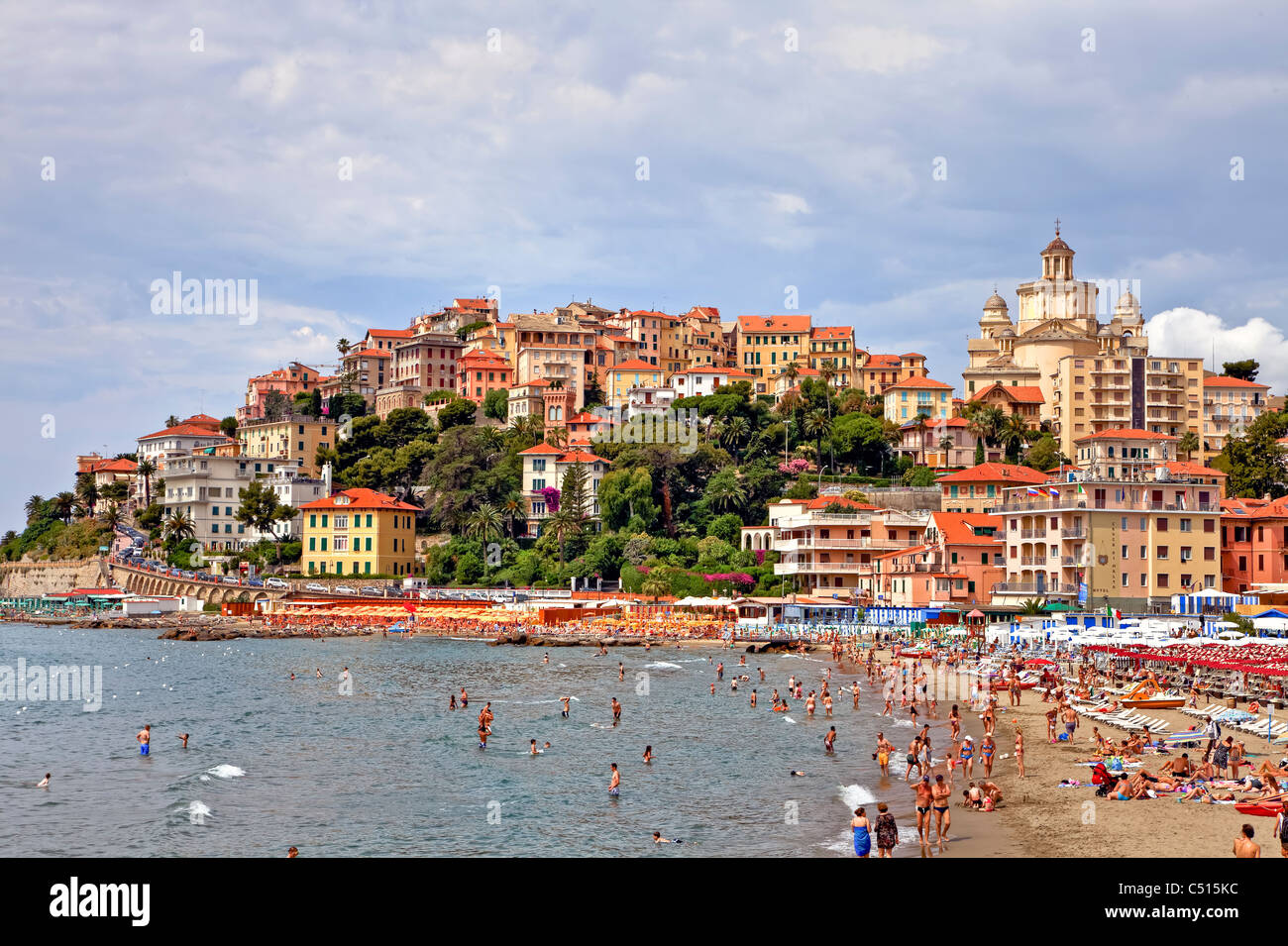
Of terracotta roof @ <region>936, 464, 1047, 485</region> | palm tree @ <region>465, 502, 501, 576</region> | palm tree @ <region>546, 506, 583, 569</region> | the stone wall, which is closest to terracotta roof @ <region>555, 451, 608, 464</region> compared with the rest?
palm tree @ <region>546, 506, 583, 569</region>

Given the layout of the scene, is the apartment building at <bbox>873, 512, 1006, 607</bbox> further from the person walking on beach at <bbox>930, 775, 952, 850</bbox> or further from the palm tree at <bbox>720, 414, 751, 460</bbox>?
the person walking on beach at <bbox>930, 775, 952, 850</bbox>

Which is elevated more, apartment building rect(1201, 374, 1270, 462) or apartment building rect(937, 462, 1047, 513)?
apartment building rect(1201, 374, 1270, 462)

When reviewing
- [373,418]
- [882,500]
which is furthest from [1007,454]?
[373,418]

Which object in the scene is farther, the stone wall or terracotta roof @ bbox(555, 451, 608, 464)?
the stone wall

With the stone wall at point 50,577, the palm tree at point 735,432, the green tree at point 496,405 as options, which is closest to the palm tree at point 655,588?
the palm tree at point 735,432

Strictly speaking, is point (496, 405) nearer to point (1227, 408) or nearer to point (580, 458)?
point (580, 458)

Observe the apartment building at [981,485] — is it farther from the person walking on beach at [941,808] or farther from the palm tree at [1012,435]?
the person walking on beach at [941,808]
